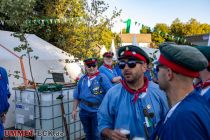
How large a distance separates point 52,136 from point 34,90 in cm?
106

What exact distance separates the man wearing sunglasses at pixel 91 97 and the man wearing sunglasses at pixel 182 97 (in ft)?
12.8

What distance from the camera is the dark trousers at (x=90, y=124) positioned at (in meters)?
6.09

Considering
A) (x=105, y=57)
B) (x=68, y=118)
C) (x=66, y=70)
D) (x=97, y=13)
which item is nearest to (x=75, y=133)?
(x=68, y=118)

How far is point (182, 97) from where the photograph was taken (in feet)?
6.82

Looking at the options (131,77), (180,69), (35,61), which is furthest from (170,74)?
(35,61)

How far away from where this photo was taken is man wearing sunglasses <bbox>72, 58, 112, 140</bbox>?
20.0 feet

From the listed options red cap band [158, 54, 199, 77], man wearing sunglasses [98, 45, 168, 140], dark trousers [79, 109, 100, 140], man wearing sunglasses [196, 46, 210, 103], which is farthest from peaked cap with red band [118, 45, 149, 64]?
dark trousers [79, 109, 100, 140]

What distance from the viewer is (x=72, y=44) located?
1189 centimetres

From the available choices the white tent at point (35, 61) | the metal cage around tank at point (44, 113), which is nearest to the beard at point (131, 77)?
the metal cage around tank at point (44, 113)

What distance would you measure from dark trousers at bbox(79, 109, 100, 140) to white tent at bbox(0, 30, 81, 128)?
7.89ft

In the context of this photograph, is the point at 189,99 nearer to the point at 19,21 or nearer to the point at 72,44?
the point at 19,21

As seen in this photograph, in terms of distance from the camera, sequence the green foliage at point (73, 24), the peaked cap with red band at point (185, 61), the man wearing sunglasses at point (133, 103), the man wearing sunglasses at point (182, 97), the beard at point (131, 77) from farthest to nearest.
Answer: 1. the green foliage at point (73, 24)
2. the beard at point (131, 77)
3. the man wearing sunglasses at point (133, 103)
4. the peaked cap with red band at point (185, 61)
5. the man wearing sunglasses at point (182, 97)

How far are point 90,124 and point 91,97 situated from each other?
589 mm

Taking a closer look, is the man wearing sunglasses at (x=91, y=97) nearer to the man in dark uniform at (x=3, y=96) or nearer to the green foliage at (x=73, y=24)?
the man in dark uniform at (x=3, y=96)
